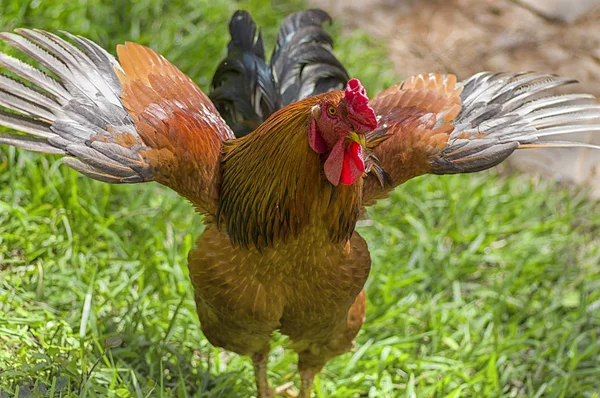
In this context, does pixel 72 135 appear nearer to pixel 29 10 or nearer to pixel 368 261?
pixel 368 261

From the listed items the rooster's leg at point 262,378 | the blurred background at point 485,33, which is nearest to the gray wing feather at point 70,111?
the rooster's leg at point 262,378

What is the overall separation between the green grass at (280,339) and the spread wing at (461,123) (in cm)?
125

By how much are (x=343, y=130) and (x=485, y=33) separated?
4940mm

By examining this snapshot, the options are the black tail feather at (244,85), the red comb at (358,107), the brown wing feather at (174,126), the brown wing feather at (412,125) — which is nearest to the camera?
the red comb at (358,107)

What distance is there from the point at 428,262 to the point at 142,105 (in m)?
2.34

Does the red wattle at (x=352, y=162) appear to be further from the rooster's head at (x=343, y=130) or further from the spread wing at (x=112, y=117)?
the spread wing at (x=112, y=117)

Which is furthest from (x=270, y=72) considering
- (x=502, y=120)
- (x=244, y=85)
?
(x=502, y=120)

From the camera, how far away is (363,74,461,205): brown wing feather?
323 centimetres

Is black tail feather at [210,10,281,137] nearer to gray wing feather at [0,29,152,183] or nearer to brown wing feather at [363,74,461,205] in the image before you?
brown wing feather at [363,74,461,205]

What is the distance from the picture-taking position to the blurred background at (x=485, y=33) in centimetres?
657

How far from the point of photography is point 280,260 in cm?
295

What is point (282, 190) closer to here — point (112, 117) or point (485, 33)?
point (112, 117)

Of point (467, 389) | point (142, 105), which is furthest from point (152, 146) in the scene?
point (467, 389)

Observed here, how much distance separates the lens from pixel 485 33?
7035 mm
